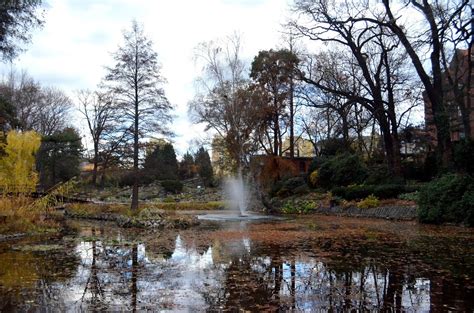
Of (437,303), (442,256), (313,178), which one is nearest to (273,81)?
(313,178)

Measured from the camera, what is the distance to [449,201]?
17531mm

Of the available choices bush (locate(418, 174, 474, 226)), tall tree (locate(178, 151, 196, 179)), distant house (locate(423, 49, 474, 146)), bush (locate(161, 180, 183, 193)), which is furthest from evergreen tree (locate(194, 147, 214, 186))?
bush (locate(418, 174, 474, 226))

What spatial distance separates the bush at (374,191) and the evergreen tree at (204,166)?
1029 inches

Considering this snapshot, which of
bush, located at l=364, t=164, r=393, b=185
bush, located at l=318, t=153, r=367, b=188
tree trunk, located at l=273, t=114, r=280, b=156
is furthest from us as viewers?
tree trunk, located at l=273, t=114, r=280, b=156

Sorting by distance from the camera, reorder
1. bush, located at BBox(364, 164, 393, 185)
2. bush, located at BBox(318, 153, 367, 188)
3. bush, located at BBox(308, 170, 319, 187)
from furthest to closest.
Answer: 1. bush, located at BBox(308, 170, 319, 187)
2. bush, located at BBox(318, 153, 367, 188)
3. bush, located at BBox(364, 164, 393, 185)

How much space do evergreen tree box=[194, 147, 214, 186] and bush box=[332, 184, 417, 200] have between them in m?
26.1

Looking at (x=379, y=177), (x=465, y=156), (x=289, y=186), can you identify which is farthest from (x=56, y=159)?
(x=465, y=156)

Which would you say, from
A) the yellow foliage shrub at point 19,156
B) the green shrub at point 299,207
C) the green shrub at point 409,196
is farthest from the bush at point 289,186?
the yellow foliage shrub at point 19,156

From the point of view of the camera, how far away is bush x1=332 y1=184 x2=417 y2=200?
23.7 metres

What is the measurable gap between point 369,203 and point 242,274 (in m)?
17.2

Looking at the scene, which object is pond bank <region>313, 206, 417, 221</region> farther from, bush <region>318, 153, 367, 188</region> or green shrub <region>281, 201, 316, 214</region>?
bush <region>318, 153, 367, 188</region>

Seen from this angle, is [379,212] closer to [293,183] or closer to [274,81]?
[293,183]

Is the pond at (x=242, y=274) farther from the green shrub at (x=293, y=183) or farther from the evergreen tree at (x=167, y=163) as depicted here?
the evergreen tree at (x=167, y=163)

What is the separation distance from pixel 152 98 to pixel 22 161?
15.4 meters
